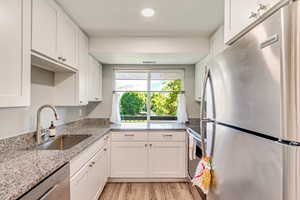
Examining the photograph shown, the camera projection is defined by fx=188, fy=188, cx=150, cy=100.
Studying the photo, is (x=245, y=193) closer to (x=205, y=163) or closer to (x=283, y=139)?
(x=283, y=139)

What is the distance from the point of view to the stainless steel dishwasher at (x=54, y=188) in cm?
100

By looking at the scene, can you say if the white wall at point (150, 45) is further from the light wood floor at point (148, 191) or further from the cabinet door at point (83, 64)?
the light wood floor at point (148, 191)

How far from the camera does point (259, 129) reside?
0.77 m

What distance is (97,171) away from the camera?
2.26 meters

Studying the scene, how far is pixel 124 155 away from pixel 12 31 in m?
2.26

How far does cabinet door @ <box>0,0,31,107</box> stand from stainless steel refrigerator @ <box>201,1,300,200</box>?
50.5 inches

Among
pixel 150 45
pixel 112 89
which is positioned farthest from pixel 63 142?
pixel 150 45

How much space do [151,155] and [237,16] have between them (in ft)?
7.62

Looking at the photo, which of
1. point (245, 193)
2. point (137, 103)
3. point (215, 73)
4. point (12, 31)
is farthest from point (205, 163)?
point (137, 103)

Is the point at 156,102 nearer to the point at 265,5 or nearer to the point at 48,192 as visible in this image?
the point at 48,192

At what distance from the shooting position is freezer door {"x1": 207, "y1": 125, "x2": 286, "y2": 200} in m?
0.68

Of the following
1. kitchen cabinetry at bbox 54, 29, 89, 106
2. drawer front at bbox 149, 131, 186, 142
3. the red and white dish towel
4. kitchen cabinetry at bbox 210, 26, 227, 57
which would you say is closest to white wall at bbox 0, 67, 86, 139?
kitchen cabinetry at bbox 54, 29, 89, 106

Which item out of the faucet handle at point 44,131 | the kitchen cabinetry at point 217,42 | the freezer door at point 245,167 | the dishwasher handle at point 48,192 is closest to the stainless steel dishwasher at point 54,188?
the dishwasher handle at point 48,192

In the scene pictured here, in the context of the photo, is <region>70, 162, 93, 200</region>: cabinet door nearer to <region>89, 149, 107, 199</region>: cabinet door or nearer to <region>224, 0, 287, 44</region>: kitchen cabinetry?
<region>89, 149, 107, 199</region>: cabinet door
